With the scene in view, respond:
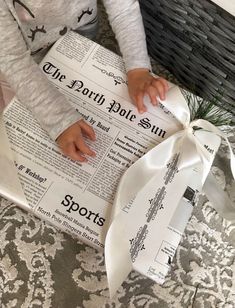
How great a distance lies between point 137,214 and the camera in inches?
27.0

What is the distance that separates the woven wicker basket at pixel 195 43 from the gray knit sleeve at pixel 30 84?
Result: 222mm

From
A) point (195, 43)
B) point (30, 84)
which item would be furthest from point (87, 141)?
point (195, 43)

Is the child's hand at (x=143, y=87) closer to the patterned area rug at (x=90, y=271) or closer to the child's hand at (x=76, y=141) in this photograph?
the child's hand at (x=76, y=141)

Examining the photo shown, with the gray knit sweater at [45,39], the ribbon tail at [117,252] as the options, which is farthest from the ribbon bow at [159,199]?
the gray knit sweater at [45,39]

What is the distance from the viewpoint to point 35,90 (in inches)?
28.8

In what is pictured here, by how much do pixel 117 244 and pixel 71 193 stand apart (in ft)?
0.32

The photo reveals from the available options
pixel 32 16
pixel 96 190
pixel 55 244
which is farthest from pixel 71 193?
pixel 32 16

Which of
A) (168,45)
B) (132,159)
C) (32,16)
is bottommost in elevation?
(132,159)

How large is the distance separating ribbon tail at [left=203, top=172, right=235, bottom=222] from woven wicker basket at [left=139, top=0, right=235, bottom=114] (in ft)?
0.47

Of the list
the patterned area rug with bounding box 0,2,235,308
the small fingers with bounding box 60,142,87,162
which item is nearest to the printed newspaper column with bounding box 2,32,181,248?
the small fingers with bounding box 60,142,87,162

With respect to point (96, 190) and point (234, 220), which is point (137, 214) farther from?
point (234, 220)

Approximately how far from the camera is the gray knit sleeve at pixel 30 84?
0.72 meters

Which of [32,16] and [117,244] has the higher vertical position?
[32,16]

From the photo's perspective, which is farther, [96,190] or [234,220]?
[234,220]
